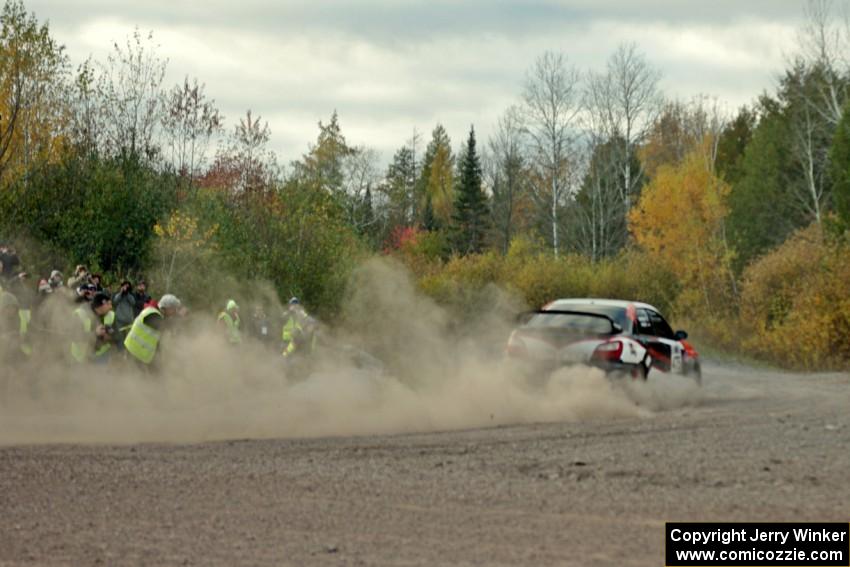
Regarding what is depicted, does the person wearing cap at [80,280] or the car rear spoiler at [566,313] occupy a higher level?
the person wearing cap at [80,280]

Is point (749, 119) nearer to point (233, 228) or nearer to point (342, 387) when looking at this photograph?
point (233, 228)

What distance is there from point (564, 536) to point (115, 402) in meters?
9.77

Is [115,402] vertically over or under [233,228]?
under

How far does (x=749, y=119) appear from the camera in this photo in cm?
7831

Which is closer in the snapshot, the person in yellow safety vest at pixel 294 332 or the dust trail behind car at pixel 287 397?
the dust trail behind car at pixel 287 397

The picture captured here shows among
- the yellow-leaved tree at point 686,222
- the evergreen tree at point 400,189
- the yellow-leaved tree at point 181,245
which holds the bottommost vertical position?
the yellow-leaved tree at point 181,245

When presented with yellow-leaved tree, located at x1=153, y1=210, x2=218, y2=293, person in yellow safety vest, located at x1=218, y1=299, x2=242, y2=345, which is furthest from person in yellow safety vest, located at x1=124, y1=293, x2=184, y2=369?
yellow-leaved tree, located at x1=153, y1=210, x2=218, y2=293

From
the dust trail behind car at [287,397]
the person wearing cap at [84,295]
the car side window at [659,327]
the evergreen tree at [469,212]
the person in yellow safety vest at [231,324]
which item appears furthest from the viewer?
the evergreen tree at [469,212]

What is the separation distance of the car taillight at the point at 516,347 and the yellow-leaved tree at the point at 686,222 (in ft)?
112

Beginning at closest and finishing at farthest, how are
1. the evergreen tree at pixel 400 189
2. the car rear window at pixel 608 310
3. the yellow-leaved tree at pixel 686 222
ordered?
the car rear window at pixel 608 310, the yellow-leaved tree at pixel 686 222, the evergreen tree at pixel 400 189

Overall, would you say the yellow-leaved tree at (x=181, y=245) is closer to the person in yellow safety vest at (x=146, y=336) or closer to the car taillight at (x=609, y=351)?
the person in yellow safety vest at (x=146, y=336)

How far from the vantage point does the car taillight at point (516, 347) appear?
17859mm

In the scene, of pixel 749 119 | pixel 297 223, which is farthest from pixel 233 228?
pixel 749 119

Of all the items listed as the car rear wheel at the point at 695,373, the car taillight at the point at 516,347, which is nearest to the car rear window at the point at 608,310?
the car taillight at the point at 516,347
